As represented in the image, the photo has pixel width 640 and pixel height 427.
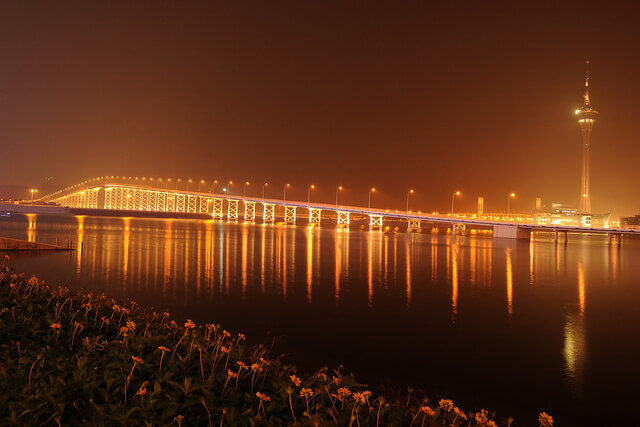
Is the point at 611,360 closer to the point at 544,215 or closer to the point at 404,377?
the point at 404,377

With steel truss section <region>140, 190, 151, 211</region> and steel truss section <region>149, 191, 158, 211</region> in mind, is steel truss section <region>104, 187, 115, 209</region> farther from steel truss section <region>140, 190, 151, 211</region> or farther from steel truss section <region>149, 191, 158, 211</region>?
steel truss section <region>149, 191, 158, 211</region>

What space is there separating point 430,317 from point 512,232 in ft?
209

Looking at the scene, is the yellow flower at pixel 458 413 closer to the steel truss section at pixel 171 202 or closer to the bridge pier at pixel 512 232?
the bridge pier at pixel 512 232

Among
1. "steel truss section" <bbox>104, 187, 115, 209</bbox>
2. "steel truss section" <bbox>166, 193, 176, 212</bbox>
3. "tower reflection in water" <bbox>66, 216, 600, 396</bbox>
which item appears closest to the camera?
"tower reflection in water" <bbox>66, 216, 600, 396</bbox>

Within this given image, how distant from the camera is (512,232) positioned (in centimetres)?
7256

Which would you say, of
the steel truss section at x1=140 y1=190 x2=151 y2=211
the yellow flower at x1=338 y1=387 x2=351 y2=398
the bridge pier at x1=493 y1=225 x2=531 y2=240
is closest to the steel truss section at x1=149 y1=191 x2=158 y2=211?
the steel truss section at x1=140 y1=190 x2=151 y2=211

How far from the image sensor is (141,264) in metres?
25.5

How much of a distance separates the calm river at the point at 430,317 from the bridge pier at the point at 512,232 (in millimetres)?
43749

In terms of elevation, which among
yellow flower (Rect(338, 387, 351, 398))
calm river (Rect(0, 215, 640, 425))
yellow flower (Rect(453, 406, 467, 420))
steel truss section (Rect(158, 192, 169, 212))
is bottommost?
calm river (Rect(0, 215, 640, 425))

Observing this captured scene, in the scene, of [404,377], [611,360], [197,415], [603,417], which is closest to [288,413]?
[197,415]

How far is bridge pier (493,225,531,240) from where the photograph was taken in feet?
236

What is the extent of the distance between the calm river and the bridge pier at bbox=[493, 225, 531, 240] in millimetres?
43749

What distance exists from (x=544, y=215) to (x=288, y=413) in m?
96.1

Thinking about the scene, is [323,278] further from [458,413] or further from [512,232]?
[512,232]
